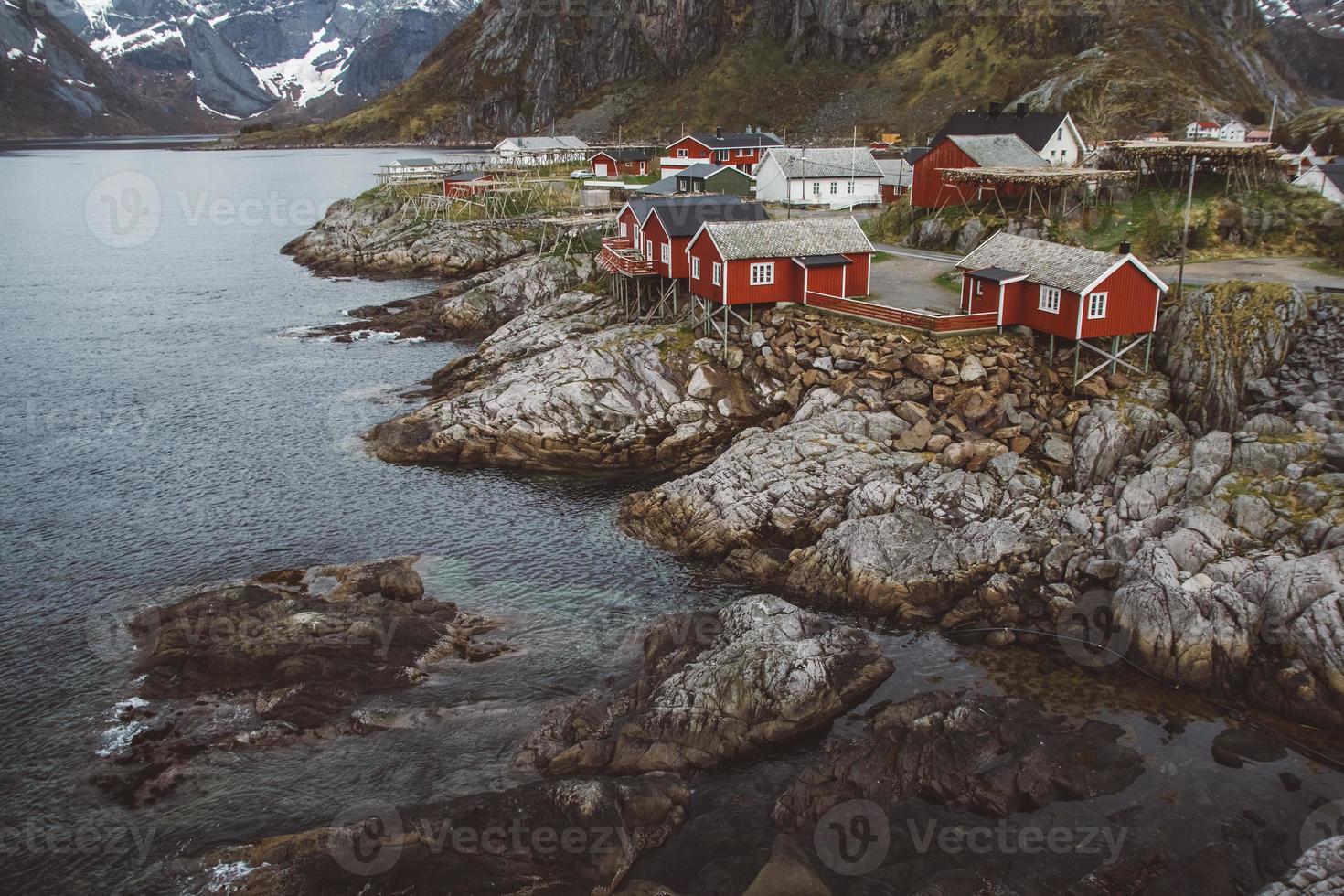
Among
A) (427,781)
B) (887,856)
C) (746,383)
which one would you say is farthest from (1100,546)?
(427,781)

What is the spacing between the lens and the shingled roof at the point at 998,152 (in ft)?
203

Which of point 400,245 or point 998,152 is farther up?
point 998,152

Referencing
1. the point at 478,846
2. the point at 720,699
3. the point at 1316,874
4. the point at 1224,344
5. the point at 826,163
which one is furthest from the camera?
the point at 826,163

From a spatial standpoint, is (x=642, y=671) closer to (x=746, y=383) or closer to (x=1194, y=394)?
(x=746, y=383)

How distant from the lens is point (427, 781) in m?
24.5

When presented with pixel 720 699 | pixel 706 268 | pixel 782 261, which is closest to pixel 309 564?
pixel 720 699

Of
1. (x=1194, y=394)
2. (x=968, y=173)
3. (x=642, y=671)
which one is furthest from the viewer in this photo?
(x=968, y=173)

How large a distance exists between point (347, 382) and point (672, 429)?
1044 inches

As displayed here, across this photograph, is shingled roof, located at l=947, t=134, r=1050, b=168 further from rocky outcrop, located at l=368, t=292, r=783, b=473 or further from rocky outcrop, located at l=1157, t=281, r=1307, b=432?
rocky outcrop, located at l=368, t=292, r=783, b=473

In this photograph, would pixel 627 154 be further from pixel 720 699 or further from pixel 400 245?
pixel 720 699

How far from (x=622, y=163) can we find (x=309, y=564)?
100 metres

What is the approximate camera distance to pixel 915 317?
4441 cm

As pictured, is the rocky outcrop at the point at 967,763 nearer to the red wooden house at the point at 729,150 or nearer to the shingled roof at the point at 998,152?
the shingled roof at the point at 998,152

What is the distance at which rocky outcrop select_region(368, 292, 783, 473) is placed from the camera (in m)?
46.0
